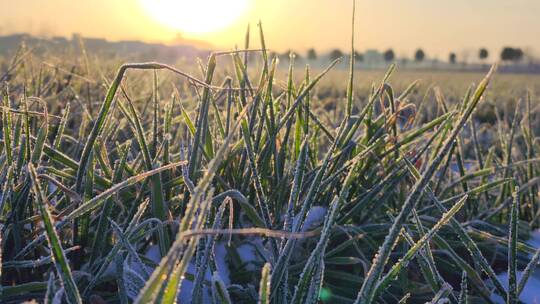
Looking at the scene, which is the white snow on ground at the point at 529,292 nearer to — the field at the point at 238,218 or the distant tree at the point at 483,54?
the field at the point at 238,218

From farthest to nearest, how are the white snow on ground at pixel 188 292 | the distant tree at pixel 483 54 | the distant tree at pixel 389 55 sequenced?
the distant tree at pixel 389 55
the distant tree at pixel 483 54
the white snow on ground at pixel 188 292

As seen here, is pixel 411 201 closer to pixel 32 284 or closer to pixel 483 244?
pixel 32 284

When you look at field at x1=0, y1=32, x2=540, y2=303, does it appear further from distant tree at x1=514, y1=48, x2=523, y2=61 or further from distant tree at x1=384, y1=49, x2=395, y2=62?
distant tree at x1=384, y1=49, x2=395, y2=62

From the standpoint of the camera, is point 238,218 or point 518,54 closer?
point 238,218

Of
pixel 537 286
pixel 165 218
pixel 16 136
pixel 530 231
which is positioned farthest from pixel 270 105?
pixel 530 231

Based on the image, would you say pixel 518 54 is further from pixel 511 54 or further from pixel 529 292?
pixel 529 292

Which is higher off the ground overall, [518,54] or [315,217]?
[315,217]

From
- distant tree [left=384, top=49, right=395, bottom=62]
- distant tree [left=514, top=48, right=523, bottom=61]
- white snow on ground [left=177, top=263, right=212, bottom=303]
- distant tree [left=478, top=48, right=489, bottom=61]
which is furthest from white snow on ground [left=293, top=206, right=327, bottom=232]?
distant tree [left=478, top=48, right=489, bottom=61]

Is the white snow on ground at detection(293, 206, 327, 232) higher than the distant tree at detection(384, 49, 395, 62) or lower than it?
higher

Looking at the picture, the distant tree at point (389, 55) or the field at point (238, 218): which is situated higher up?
the field at point (238, 218)

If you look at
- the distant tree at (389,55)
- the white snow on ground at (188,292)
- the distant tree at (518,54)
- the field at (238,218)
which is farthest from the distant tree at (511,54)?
the white snow on ground at (188,292)

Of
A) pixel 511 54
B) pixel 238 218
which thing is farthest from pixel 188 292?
pixel 511 54

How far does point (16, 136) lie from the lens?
769mm

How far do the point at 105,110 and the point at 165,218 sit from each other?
20cm
